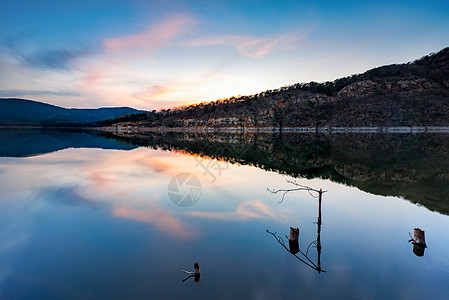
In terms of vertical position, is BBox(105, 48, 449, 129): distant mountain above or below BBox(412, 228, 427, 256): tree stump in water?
above

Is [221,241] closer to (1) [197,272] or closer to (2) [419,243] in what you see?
(1) [197,272]

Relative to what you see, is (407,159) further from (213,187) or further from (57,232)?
(57,232)

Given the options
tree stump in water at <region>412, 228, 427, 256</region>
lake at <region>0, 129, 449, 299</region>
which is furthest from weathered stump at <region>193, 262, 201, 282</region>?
tree stump in water at <region>412, 228, 427, 256</region>

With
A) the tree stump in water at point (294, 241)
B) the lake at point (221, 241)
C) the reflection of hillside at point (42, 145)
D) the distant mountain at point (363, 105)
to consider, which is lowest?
the reflection of hillside at point (42, 145)

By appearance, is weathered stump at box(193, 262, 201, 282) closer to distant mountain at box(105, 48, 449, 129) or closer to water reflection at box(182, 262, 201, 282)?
water reflection at box(182, 262, 201, 282)

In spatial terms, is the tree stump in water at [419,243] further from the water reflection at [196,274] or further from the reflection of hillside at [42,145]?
the reflection of hillside at [42,145]

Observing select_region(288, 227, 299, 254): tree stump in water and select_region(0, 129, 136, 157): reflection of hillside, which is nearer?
select_region(288, 227, 299, 254): tree stump in water

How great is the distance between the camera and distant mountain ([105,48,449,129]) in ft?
294

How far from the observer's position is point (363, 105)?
332 ft

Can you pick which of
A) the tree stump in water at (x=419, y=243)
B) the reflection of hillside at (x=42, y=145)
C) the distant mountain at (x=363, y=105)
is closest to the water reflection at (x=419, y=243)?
the tree stump in water at (x=419, y=243)

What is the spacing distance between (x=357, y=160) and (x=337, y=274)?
2062cm

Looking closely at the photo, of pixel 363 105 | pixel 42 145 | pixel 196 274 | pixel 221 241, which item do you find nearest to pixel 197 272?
pixel 196 274

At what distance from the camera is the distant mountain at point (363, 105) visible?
89500mm

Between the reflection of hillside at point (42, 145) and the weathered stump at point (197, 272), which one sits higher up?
the weathered stump at point (197, 272)
